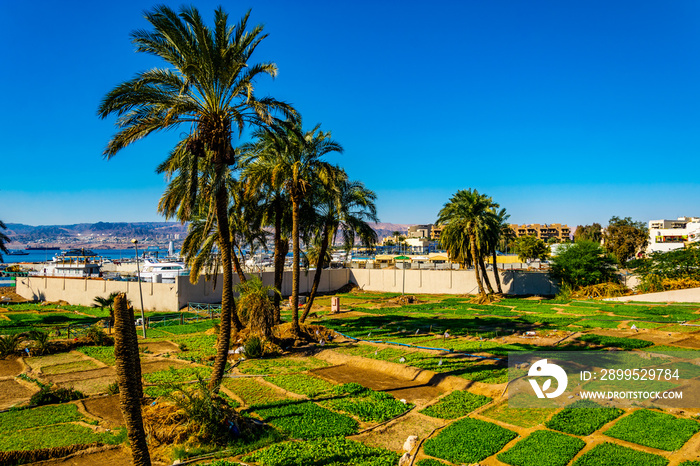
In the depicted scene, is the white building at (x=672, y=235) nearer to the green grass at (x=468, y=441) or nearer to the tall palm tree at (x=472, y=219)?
the tall palm tree at (x=472, y=219)

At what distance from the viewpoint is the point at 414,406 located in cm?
1227

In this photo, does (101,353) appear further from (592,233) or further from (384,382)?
(592,233)

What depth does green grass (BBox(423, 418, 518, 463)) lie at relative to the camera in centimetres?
877

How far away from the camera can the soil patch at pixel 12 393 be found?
13.2m

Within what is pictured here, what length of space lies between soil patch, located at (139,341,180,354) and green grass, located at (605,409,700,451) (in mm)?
17703

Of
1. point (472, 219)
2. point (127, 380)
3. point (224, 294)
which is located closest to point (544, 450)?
point (127, 380)

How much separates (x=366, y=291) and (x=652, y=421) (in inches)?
1757

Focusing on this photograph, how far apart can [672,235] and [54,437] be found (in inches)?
4867

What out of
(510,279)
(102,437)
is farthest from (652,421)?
(510,279)

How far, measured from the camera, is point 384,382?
14961 millimetres

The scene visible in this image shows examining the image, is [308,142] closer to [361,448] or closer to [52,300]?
[361,448]

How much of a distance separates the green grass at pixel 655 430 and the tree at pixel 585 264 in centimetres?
3390

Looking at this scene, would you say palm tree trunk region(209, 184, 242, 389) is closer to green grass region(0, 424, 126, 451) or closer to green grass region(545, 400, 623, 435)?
green grass region(0, 424, 126, 451)

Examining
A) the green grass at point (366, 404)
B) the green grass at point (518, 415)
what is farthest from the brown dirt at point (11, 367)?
the green grass at point (518, 415)
